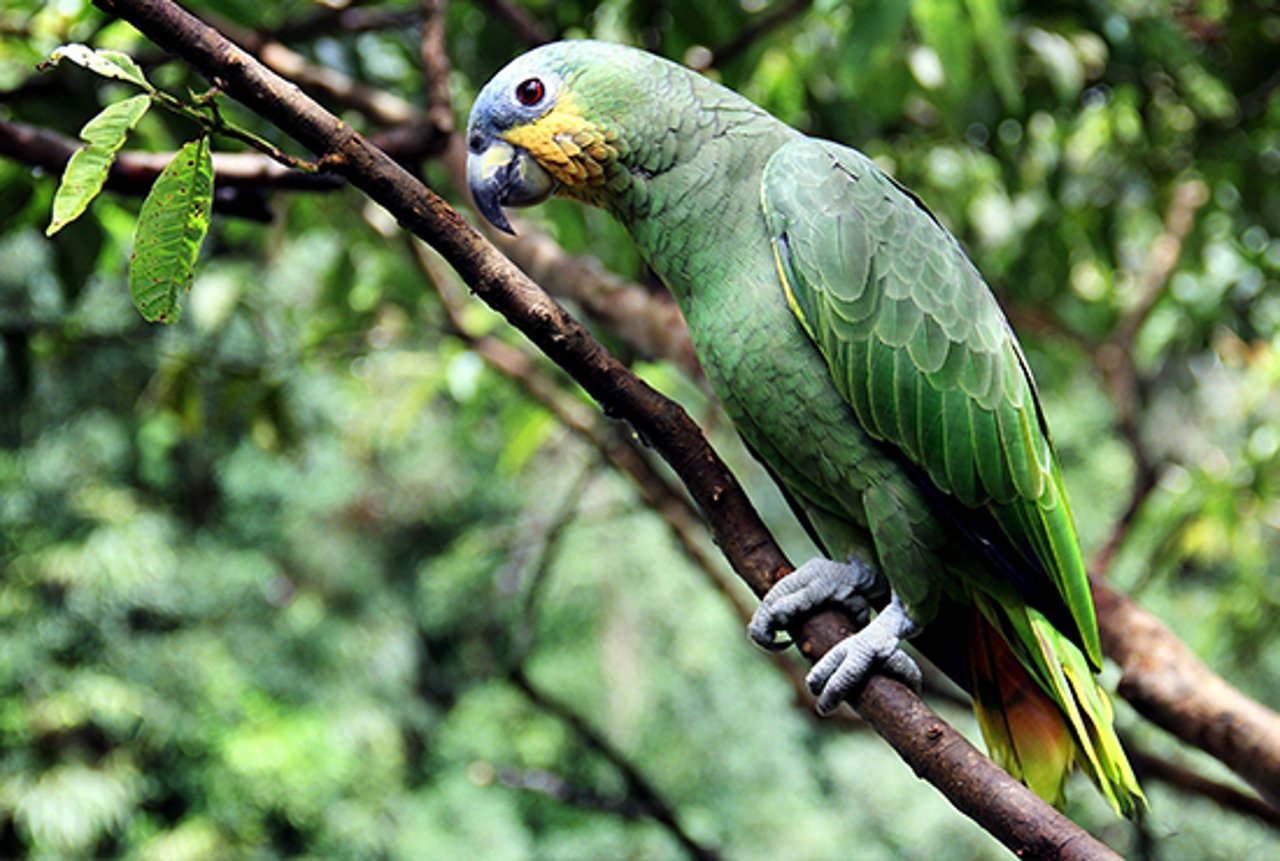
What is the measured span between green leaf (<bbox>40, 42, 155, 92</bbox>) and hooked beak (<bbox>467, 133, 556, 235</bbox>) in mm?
401

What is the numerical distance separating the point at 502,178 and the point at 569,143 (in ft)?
0.25

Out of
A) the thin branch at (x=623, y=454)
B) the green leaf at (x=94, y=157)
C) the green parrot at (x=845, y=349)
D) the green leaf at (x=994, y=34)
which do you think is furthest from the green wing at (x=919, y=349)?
the thin branch at (x=623, y=454)

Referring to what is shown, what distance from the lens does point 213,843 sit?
4.08m

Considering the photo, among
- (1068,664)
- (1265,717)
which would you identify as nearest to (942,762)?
(1068,664)

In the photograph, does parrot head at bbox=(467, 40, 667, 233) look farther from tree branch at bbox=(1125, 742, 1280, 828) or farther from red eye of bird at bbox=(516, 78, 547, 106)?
tree branch at bbox=(1125, 742, 1280, 828)

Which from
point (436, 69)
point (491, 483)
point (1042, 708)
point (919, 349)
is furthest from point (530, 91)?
point (491, 483)

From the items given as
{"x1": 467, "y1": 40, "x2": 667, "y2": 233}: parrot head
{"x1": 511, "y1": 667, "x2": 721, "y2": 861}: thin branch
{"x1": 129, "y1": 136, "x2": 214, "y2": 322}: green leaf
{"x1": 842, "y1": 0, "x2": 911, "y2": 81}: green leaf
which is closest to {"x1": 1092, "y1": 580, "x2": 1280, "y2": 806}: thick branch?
{"x1": 511, "y1": 667, "x2": 721, "y2": 861}: thin branch

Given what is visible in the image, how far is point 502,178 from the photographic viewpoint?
1.00 meters

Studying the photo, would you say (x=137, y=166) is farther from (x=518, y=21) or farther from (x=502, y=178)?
(x=518, y=21)

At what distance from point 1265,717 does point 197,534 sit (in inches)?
169

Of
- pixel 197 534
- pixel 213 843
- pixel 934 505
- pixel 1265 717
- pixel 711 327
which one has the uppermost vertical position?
pixel 711 327

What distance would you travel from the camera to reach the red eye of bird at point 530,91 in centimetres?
98

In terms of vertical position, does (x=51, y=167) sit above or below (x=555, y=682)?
above

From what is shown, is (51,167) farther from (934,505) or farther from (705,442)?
(934,505)
